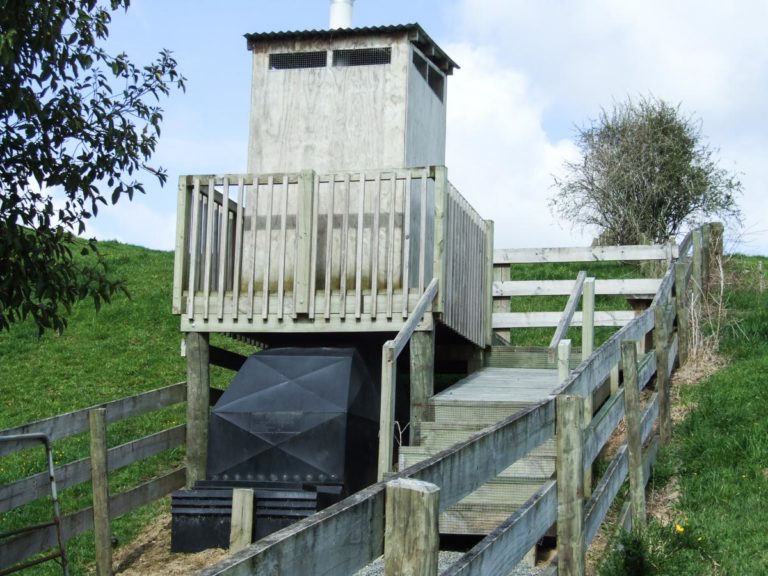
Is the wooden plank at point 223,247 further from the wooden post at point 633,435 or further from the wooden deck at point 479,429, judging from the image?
the wooden post at point 633,435

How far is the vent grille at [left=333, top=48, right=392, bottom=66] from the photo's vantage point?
1128cm

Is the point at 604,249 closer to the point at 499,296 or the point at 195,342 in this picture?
the point at 499,296

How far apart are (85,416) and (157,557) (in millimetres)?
1402

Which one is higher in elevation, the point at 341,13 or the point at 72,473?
the point at 341,13

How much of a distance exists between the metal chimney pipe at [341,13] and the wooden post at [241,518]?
5.89 m

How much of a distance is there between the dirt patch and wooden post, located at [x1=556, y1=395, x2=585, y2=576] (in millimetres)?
3372

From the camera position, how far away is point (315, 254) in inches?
396

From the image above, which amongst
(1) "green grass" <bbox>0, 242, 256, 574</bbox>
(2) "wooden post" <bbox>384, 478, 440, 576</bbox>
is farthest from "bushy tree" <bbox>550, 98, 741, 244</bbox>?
(2) "wooden post" <bbox>384, 478, 440, 576</bbox>

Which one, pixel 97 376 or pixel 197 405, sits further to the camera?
pixel 97 376

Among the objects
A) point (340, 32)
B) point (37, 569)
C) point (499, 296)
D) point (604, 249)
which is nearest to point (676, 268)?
Answer: point (604, 249)

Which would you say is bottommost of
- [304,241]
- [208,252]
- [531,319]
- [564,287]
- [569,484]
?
[569,484]

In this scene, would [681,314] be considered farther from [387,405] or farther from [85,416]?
[85,416]

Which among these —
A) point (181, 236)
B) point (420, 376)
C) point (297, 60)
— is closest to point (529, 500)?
point (420, 376)

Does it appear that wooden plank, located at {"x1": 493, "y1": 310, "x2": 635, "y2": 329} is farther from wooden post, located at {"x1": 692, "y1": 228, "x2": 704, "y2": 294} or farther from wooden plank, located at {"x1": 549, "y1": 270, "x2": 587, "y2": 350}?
wooden plank, located at {"x1": 549, "y1": 270, "x2": 587, "y2": 350}
